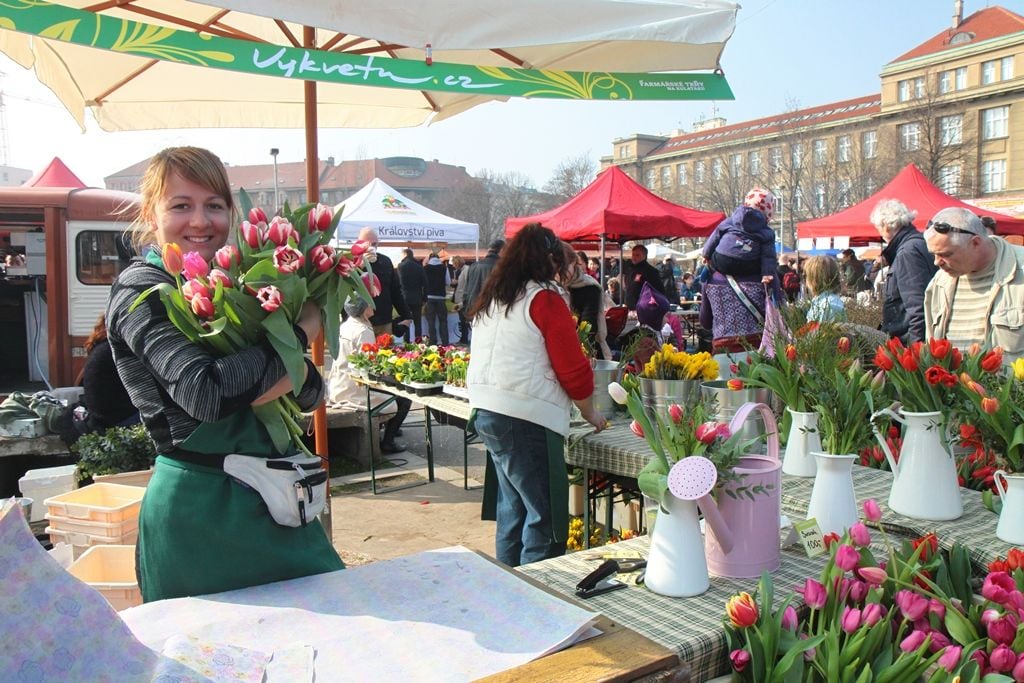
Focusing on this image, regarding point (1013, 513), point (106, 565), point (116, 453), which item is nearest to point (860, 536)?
point (1013, 513)

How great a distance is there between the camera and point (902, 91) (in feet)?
151

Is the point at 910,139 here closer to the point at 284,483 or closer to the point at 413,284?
the point at 413,284

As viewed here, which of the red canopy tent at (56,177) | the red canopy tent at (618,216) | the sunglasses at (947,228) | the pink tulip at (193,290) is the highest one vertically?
the red canopy tent at (56,177)

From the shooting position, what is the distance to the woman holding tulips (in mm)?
1533

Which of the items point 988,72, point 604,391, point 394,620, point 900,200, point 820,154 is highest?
point 988,72

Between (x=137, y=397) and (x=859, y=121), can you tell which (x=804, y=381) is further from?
(x=859, y=121)

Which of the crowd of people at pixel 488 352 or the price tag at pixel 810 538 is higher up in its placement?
the crowd of people at pixel 488 352

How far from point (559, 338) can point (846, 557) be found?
166 centimetres

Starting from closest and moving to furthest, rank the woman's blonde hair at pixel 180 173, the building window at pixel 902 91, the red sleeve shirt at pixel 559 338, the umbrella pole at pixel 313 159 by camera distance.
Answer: the woman's blonde hair at pixel 180 173, the red sleeve shirt at pixel 559 338, the umbrella pole at pixel 313 159, the building window at pixel 902 91

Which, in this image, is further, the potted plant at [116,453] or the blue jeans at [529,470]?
the potted plant at [116,453]

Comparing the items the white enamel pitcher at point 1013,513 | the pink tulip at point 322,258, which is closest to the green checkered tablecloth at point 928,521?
the white enamel pitcher at point 1013,513

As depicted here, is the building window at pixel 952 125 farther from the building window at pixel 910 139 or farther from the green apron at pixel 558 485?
the green apron at pixel 558 485

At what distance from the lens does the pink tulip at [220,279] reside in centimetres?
153

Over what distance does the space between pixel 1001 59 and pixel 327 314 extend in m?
50.4
